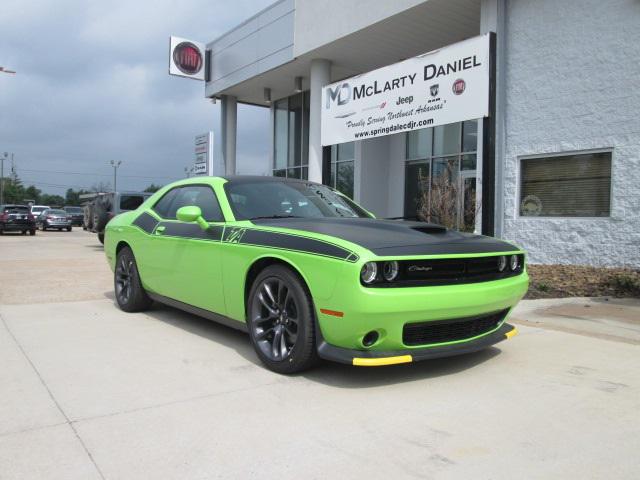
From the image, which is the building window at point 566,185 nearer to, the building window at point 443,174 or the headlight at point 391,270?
the building window at point 443,174

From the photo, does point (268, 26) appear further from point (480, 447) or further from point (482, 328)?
point (480, 447)

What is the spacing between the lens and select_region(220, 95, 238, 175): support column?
23062 mm

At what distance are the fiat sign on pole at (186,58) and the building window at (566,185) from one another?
14673 millimetres

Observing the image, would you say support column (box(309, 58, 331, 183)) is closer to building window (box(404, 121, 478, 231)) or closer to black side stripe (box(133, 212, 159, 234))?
building window (box(404, 121, 478, 231))

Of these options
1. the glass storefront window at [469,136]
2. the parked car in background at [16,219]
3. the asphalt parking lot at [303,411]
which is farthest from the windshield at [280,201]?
the parked car in background at [16,219]

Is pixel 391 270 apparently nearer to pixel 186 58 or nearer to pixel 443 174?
pixel 443 174

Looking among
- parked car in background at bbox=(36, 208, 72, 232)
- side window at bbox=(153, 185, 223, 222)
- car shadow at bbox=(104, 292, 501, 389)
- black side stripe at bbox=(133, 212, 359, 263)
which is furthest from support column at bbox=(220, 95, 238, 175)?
car shadow at bbox=(104, 292, 501, 389)

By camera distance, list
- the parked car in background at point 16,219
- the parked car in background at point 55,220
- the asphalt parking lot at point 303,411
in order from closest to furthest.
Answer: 1. the asphalt parking lot at point 303,411
2. the parked car in background at point 16,219
3. the parked car in background at point 55,220

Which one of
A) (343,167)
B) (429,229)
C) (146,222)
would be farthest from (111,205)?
(429,229)

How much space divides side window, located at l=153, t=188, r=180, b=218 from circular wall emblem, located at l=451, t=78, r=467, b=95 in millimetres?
6131

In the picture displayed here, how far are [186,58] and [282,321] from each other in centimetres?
1974

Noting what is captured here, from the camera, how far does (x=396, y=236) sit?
12.6ft

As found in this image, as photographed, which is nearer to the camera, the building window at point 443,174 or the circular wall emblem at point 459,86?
the circular wall emblem at point 459,86

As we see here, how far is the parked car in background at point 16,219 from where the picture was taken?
2619 centimetres
